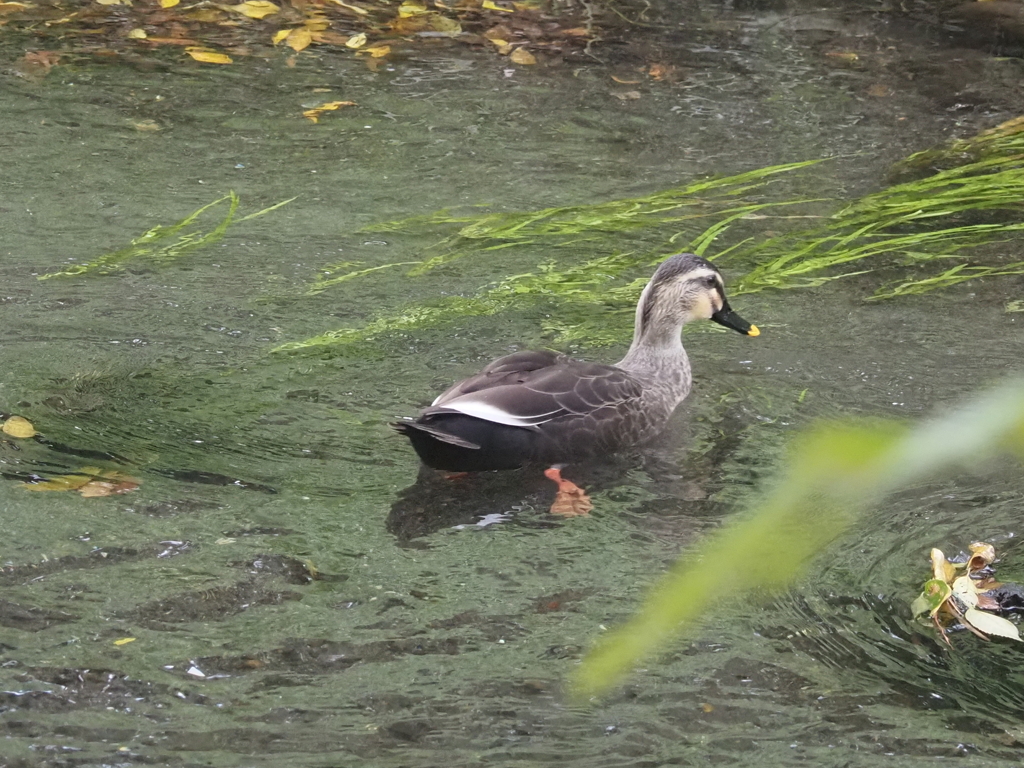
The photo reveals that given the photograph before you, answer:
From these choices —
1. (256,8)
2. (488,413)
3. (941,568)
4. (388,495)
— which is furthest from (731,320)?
(256,8)

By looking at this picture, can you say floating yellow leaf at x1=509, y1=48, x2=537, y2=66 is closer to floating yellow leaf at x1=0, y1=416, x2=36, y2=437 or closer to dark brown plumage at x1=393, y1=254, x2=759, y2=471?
dark brown plumage at x1=393, y1=254, x2=759, y2=471

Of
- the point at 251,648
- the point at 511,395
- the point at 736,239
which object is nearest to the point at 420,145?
the point at 736,239

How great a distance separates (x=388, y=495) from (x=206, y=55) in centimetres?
543

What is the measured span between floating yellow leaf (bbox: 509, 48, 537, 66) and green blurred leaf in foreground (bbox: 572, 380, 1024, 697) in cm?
476

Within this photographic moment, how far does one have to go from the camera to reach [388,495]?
436 centimetres

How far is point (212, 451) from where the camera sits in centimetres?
448

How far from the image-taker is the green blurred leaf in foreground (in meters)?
3.62

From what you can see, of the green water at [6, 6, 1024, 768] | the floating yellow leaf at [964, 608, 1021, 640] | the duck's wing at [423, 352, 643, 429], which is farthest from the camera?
the duck's wing at [423, 352, 643, 429]

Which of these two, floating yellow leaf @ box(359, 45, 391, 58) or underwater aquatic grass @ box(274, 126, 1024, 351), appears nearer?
underwater aquatic grass @ box(274, 126, 1024, 351)

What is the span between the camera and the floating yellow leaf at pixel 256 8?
965 cm

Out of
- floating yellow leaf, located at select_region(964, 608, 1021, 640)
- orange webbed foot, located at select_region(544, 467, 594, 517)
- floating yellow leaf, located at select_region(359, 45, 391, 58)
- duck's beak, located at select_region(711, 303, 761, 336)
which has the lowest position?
orange webbed foot, located at select_region(544, 467, 594, 517)

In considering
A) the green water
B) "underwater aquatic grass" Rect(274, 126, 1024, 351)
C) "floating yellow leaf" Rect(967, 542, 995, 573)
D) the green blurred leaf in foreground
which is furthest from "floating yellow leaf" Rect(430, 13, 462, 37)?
"floating yellow leaf" Rect(967, 542, 995, 573)

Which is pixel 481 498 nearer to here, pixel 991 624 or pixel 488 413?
pixel 488 413

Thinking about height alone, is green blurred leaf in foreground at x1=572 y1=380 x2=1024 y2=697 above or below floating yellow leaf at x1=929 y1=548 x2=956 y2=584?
below
